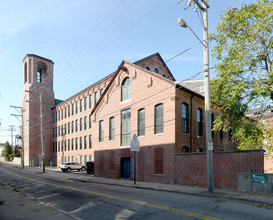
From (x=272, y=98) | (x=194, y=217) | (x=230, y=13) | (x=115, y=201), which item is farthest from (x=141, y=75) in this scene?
(x=194, y=217)

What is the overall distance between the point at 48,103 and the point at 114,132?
42.3m

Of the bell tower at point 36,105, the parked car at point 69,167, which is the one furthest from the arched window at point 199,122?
the bell tower at point 36,105

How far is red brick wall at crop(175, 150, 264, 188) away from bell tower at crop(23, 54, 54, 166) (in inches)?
1868

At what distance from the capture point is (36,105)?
62.0 meters

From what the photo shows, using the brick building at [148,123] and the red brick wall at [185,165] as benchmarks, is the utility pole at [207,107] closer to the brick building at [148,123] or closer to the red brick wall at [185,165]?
the red brick wall at [185,165]

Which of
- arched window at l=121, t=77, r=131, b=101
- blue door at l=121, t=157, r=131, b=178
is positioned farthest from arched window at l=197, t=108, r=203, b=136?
blue door at l=121, t=157, r=131, b=178

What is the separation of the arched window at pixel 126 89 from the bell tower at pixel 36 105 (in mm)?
39296

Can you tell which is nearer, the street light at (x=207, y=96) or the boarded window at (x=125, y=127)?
the street light at (x=207, y=96)

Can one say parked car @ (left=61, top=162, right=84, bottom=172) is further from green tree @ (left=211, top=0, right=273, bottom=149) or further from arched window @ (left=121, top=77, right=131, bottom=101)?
green tree @ (left=211, top=0, right=273, bottom=149)

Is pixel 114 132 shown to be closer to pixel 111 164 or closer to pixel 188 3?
pixel 111 164

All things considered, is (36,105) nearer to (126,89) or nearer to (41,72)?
(41,72)

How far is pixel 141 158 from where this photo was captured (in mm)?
22828

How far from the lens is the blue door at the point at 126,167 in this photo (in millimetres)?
24812

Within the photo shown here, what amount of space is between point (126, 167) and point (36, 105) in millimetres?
44327
